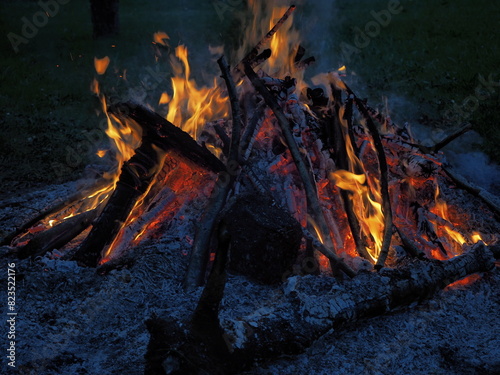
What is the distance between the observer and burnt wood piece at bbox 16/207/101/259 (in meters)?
3.68

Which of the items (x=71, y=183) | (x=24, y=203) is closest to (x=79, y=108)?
(x=71, y=183)

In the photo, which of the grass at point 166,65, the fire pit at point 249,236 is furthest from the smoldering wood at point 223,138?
the grass at point 166,65

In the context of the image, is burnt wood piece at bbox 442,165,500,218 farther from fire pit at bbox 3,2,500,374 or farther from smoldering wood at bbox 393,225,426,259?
smoldering wood at bbox 393,225,426,259

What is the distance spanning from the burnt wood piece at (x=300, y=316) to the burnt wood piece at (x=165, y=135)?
140 centimetres

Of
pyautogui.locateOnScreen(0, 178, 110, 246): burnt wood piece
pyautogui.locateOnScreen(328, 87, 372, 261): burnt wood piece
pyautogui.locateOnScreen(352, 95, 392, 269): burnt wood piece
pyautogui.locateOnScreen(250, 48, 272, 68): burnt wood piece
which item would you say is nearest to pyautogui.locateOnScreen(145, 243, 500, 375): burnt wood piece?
pyautogui.locateOnScreen(352, 95, 392, 269): burnt wood piece

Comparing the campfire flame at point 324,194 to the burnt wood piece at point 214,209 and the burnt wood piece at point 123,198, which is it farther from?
the burnt wood piece at point 214,209

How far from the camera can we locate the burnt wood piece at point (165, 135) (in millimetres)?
3748

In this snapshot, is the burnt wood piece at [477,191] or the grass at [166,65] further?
the grass at [166,65]

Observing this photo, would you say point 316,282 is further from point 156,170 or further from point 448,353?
point 156,170

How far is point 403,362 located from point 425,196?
219 centimetres

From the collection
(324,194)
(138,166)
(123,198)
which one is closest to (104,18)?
(138,166)

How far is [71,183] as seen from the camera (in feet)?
19.2

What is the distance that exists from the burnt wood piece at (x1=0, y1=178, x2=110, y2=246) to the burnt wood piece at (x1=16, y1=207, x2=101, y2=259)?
40cm

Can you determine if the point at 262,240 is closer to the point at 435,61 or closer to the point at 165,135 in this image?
the point at 165,135
